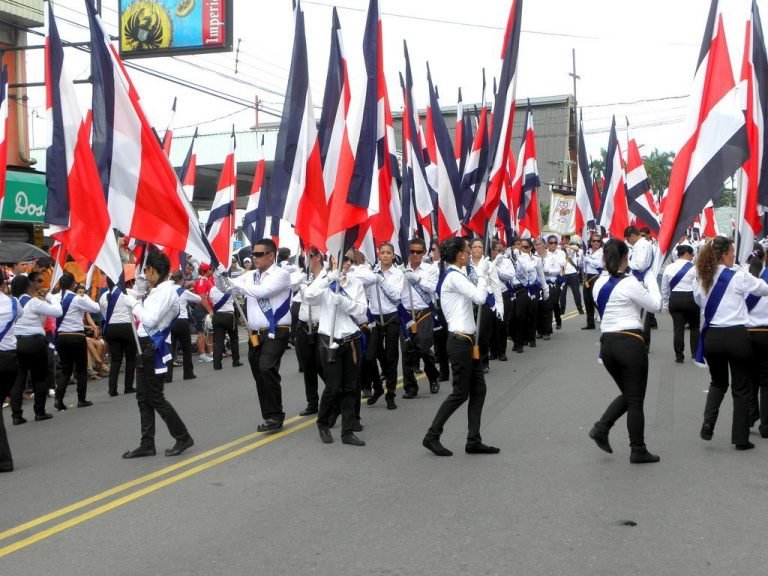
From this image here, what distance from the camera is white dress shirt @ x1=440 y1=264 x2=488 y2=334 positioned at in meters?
7.57

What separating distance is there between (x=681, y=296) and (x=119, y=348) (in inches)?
315

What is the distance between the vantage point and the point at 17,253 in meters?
15.9

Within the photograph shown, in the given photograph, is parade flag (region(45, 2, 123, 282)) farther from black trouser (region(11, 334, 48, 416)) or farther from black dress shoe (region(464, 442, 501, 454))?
black dress shoe (region(464, 442, 501, 454))

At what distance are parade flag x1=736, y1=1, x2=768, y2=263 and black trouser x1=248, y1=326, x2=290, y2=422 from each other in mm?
4299

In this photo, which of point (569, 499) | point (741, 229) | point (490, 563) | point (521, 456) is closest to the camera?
point (490, 563)

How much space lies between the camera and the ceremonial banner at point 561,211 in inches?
1194

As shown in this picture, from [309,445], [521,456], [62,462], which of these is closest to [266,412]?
[309,445]

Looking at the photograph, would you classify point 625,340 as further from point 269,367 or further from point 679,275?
point 679,275

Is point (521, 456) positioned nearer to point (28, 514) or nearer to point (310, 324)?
point (310, 324)

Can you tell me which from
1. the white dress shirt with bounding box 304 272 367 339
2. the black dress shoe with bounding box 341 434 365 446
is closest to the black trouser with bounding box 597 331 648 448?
the black dress shoe with bounding box 341 434 365 446

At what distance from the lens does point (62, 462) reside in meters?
8.14

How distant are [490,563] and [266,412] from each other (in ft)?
14.4

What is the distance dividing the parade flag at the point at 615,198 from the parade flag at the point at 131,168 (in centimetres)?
1040

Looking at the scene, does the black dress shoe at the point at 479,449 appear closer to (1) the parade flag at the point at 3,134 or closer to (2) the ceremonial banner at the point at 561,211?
(1) the parade flag at the point at 3,134
